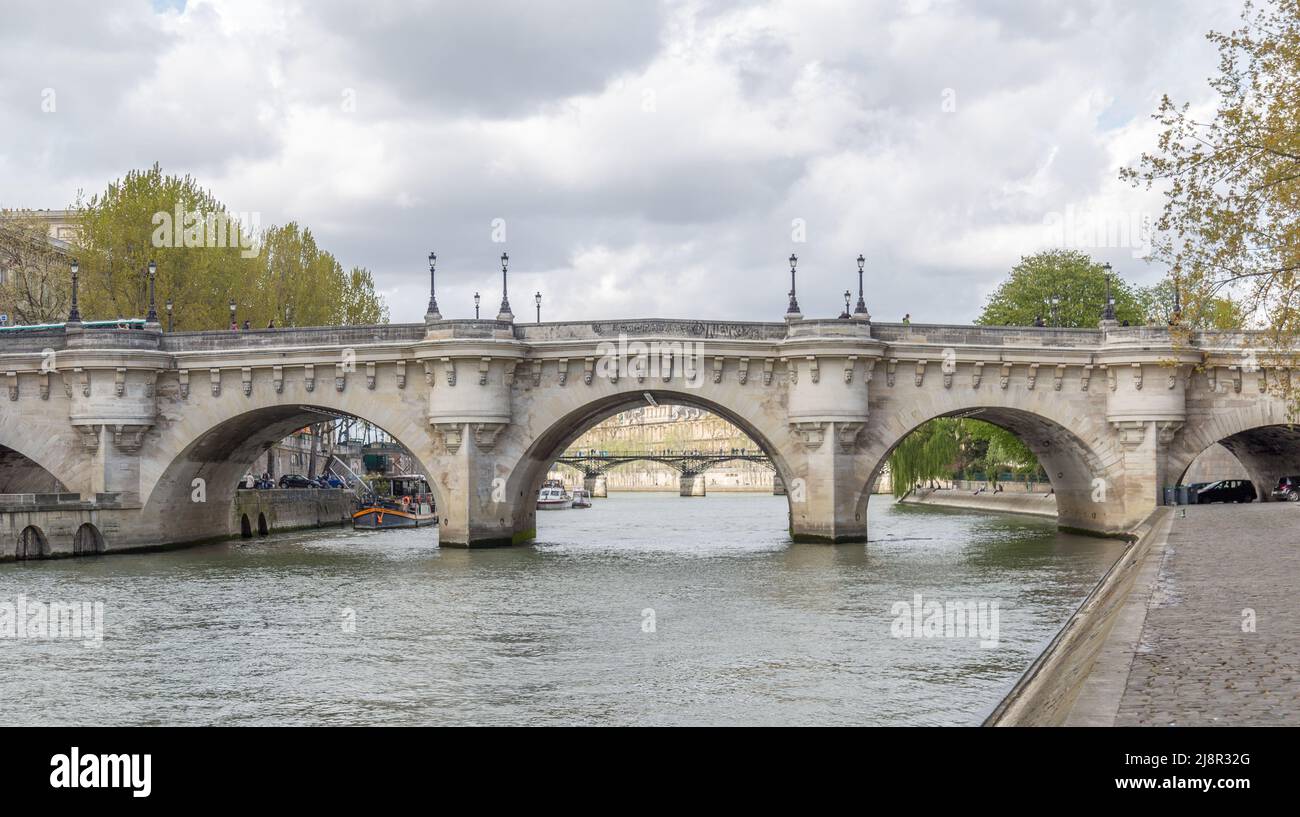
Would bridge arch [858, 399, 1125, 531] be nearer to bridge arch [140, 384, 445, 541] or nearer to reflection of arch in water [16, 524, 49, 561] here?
bridge arch [140, 384, 445, 541]

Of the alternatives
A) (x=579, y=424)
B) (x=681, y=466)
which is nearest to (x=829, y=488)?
(x=579, y=424)

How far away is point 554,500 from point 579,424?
214 ft

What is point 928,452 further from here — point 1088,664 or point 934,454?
point 1088,664

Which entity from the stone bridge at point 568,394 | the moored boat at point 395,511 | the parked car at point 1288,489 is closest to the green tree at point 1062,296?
the parked car at point 1288,489

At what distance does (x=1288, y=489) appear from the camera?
2152 inches

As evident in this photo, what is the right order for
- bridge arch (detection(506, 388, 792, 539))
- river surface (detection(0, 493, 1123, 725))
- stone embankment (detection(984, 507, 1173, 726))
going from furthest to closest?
bridge arch (detection(506, 388, 792, 539)) < river surface (detection(0, 493, 1123, 725)) < stone embankment (detection(984, 507, 1173, 726))

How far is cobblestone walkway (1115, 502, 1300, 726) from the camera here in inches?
425

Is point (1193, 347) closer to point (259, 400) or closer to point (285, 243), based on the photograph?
point (259, 400)

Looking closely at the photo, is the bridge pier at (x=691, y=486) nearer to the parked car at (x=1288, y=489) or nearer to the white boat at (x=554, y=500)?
the white boat at (x=554, y=500)

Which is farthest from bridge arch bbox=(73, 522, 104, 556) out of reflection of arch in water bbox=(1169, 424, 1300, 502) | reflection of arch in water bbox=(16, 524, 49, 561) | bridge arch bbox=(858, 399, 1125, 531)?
reflection of arch in water bbox=(1169, 424, 1300, 502)

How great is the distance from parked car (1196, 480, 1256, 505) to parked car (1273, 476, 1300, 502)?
1443mm
